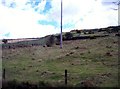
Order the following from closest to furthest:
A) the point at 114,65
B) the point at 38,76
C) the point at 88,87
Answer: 1. the point at 88,87
2. the point at 38,76
3. the point at 114,65

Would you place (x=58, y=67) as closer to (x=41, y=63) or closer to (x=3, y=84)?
(x=41, y=63)

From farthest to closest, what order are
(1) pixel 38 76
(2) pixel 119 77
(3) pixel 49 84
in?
1. (1) pixel 38 76
2. (2) pixel 119 77
3. (3) pixel 49 84

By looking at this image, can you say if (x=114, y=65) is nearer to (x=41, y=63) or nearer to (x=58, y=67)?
(x=58, y=67)

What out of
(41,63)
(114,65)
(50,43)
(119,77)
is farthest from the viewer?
(50,43)

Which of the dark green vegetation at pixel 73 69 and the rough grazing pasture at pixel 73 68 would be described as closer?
the dark green vegetation at pixel 73 69

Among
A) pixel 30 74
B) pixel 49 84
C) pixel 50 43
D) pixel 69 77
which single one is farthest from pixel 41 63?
pixel 50 43

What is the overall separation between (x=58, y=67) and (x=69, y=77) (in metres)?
8.81

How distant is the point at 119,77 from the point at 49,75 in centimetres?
727

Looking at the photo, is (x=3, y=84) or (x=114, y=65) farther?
(x=114, y=65)

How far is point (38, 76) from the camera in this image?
123ft

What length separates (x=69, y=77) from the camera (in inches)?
1388

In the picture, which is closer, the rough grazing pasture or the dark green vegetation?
the dark green vegetation

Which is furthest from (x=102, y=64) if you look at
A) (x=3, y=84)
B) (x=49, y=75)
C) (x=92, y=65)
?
(x=3, y=84)

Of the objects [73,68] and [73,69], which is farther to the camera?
[73,68]
